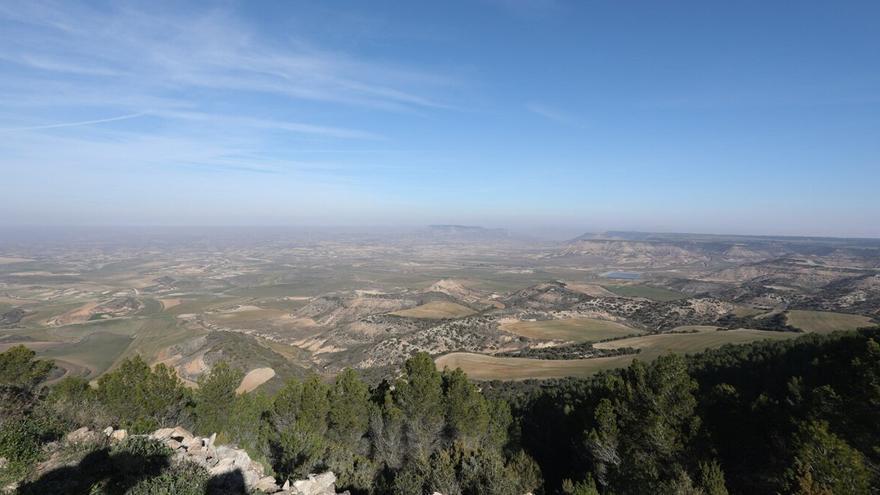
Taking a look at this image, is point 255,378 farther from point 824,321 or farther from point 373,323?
point 824,321

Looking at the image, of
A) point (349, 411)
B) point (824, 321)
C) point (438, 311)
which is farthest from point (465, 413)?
point (824, 321)

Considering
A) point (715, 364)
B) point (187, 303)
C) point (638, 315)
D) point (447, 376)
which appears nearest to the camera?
point (447, 376)

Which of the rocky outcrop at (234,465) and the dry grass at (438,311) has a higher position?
the rocky outcrop at (234,465)

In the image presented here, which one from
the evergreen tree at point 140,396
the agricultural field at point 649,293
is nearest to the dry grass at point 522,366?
the evergreen tree at point 140,396

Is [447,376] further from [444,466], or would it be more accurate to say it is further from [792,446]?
[792,446]

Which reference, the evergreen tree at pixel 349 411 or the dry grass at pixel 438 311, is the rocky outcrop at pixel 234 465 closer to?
the evergreen tree at pixel 349 411

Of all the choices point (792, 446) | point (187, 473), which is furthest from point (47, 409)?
point (792, 446)

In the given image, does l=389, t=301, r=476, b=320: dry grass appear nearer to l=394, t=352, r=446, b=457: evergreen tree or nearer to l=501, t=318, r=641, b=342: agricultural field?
l=501, t=318, r=641, b=342: agricultural field
